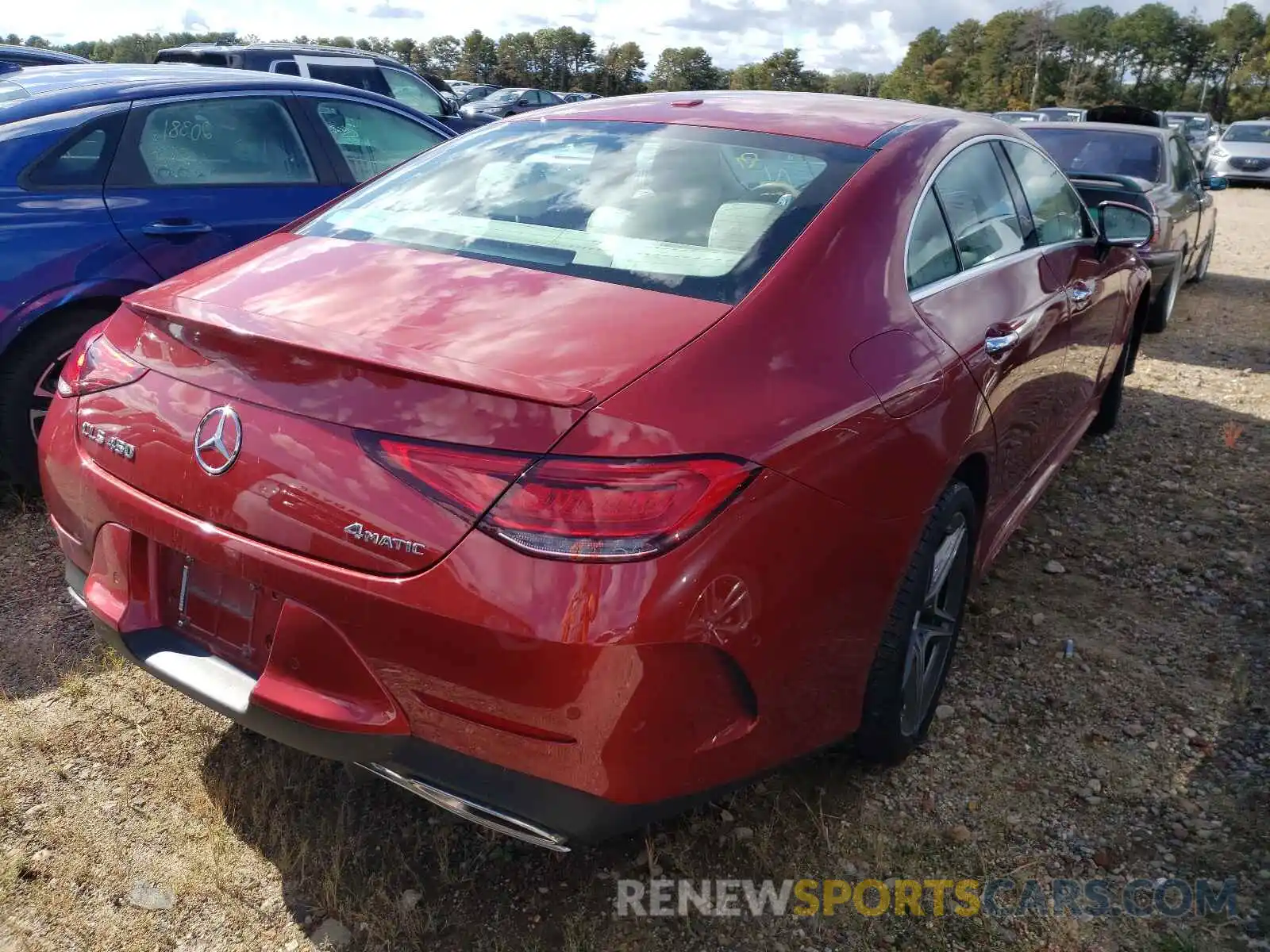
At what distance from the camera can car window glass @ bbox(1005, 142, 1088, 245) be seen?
3297 millimetres

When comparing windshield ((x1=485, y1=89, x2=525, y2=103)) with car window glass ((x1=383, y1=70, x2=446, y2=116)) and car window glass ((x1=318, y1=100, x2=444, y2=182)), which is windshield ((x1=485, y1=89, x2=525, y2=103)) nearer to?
car window glass ((x1=383, y1=70, x2=446, y2=116))

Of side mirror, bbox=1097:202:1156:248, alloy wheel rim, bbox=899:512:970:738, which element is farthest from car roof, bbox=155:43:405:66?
alloy wheel rim, bbox=899:512:970:738

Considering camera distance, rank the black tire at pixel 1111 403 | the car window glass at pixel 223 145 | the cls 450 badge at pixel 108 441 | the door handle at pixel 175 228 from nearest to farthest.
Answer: the cls 450 badge at pixel 108 441, the door handle at pixel 175 228, the car window glass at pixel 223 145, the black tire at pixel 1111 403

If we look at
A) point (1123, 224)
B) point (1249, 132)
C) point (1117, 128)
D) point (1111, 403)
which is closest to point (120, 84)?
point (1123, 224)

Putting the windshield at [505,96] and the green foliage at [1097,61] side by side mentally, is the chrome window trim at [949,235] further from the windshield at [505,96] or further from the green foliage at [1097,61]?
the green foliage at [1097,61]

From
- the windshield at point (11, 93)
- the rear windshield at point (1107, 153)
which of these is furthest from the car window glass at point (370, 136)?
the rear windshield at point (1107, 153)

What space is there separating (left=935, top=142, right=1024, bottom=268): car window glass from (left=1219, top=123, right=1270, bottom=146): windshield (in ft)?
78.6

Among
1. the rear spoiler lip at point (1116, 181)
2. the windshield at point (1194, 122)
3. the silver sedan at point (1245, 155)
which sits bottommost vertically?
the rear spoiler lip at point (1116, 181)

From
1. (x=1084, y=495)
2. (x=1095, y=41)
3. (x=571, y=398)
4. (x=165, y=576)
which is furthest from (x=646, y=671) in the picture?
(x=1095, y=41)

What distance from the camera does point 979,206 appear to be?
2830 mm

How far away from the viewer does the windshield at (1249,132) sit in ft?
73.8

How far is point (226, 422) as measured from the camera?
177 cm

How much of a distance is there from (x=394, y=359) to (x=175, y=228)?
2694mm

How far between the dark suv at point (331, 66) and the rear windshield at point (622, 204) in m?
9.35
